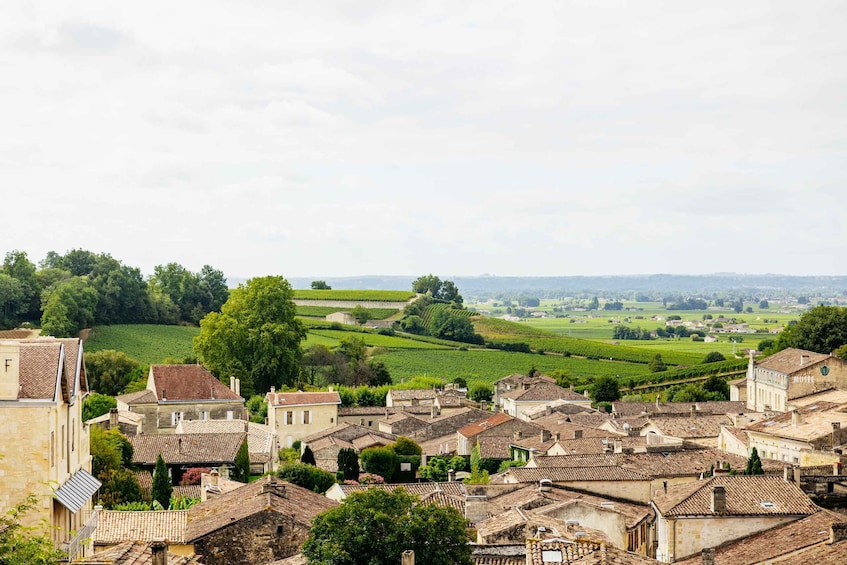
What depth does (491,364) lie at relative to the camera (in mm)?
107688

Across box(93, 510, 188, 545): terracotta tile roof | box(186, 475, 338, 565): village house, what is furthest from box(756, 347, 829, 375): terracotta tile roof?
box(93, 510, 188, 545): terracotta tile roof

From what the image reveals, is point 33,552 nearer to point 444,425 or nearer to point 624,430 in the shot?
point 624,430

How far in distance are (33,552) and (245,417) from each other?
53759 millimetres

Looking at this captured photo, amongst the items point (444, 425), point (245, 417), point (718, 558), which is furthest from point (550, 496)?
point (245, 417)

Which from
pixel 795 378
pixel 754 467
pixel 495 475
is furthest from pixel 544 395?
pixel 754 467

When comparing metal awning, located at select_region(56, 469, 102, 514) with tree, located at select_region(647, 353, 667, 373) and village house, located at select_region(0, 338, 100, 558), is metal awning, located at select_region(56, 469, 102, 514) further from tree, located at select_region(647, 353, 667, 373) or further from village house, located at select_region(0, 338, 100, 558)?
tree, located at select_region(647, 353, 667, 373)

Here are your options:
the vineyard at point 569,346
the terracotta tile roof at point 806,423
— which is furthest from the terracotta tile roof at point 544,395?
the vineyard at point 569,346

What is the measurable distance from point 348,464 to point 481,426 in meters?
9.09

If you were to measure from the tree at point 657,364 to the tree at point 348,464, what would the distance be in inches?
2094

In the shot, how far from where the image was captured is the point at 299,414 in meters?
68.8

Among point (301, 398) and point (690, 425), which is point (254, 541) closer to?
point (690, 425)

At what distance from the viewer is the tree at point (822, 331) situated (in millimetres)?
86625

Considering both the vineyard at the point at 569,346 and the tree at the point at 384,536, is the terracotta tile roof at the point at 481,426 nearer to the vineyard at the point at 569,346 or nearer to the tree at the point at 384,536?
the tree at the point at 384,536

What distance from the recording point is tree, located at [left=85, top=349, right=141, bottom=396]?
78188 millimetres
